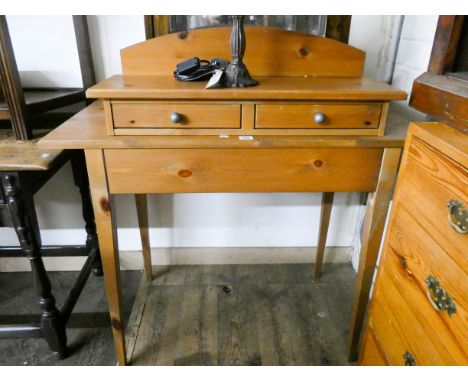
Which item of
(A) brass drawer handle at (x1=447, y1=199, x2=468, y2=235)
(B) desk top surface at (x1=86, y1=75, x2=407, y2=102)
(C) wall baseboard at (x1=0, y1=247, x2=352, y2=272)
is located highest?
(B) desk top surface at (x1=86, y1=75, x2=407, y2=102)

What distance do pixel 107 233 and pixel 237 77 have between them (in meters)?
0.54

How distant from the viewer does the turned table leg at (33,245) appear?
95 centimetres

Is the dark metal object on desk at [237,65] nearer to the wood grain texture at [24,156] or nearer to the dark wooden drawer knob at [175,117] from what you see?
the dark wooden drawer knob at [175,117]

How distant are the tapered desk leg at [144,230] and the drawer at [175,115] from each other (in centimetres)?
58

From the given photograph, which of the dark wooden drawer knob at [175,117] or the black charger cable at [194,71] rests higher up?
the black charger cable at [194,71]

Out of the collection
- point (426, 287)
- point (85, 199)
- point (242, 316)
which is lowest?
point (242, 316)

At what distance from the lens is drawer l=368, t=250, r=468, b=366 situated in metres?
0.62

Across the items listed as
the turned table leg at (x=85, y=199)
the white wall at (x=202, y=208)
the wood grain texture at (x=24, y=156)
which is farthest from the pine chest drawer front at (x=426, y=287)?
the turned table leg at (x=85, y=199)

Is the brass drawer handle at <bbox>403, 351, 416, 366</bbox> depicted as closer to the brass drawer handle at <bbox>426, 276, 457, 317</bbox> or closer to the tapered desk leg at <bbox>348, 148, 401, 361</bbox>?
the brass drawer handle at <bbox>426, 276, 457, 317</bbox>

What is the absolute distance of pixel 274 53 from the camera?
1.08 m

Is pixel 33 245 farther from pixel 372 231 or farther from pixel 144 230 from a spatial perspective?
pixel 372 231

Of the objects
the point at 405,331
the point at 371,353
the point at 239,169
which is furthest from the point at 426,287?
the point at 239,169

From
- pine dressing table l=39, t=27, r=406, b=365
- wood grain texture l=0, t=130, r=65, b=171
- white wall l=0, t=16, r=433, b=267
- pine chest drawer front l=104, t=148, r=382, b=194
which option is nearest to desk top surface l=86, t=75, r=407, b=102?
pine dressing table l=39, t=27, r=406, b=365

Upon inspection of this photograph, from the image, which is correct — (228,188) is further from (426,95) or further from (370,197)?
(426,95)
